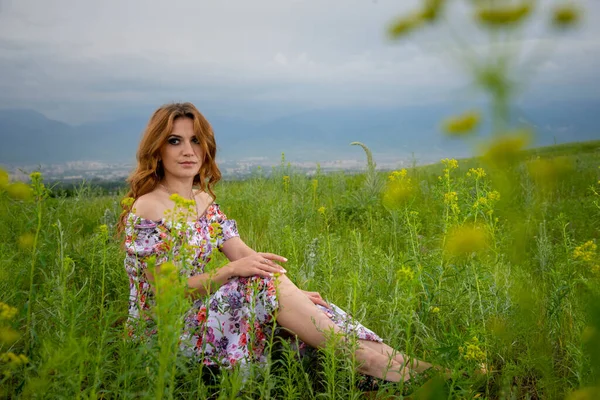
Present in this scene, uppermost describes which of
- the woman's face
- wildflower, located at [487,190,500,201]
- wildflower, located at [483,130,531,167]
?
the woman's face

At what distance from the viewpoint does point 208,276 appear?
8.95ft

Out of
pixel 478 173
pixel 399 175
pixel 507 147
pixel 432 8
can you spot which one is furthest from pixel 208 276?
pixel 507 147

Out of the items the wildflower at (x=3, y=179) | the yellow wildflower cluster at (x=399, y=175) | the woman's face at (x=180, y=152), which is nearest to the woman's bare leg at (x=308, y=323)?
the yellow wildflower cluster at (x=399, y=175)

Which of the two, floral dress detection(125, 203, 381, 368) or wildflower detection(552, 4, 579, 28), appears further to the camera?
floral dress detection(125, 203, 381, 368)

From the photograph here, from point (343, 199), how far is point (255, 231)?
162 centimetres

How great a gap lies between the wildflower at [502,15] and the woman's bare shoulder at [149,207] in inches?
97.5

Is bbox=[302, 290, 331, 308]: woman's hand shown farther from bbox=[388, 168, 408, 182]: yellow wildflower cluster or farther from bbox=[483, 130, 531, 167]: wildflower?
bbox=[483, 130, 531, 167]: wildflower

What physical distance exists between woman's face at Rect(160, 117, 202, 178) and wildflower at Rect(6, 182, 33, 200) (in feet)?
3.62

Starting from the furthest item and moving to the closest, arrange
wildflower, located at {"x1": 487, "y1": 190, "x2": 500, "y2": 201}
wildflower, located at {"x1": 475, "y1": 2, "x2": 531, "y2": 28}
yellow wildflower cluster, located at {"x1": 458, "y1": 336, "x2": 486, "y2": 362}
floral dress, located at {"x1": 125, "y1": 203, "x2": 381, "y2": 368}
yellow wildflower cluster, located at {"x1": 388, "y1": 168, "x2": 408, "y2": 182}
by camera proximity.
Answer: yellow wildflower cluster, located at {"x1": 388, "y1": 168, "x2": 408, "y2": 182}, floral dress, located at {"x1": 125, "y1": 203, "x2": 381, "y2": 368}, wildflower, located at {"x1": 487, "y1": 190, "x2": 500, "y2": 201}, yellow wildflower cluster, located at {"x1": 458, "y1": 336, "x2": 486, "y2": 362}, wildflower, located at {"x1": 475, "y1": 2, "x2": 531, "y2": 28}

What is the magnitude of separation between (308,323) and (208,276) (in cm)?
58

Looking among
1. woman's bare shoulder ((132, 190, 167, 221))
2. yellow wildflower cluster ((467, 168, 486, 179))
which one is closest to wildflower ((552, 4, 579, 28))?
yellow wildflower cluster ((467, 168, 486, 179))

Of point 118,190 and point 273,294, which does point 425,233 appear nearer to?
point 273,294

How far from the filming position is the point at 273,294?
2783 mm

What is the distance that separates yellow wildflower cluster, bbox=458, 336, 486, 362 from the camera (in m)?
2.15
